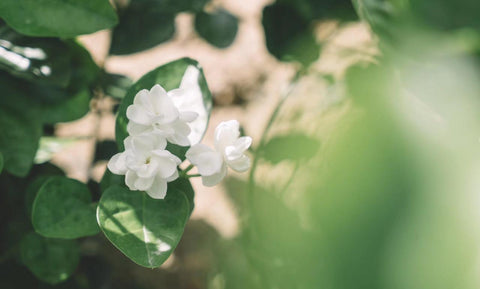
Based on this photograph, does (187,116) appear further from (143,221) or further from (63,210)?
(63,210)

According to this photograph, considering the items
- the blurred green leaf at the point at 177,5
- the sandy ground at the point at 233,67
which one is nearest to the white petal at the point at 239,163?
the blurred green leaf at the point at 177,5

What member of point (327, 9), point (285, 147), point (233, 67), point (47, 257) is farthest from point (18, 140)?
point (233, 67)

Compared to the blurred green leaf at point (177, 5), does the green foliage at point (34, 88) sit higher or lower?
lower

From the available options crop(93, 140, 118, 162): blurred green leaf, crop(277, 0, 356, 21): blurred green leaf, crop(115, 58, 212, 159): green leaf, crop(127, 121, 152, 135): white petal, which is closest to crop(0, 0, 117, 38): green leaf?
crop(115, 58, 212, 159): green leaf

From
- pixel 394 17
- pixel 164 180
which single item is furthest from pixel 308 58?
pixel 164 180

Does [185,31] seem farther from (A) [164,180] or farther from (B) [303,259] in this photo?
(B) [303,259]

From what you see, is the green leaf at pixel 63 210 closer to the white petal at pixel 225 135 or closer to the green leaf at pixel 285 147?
the white petal at pixel 225 135
